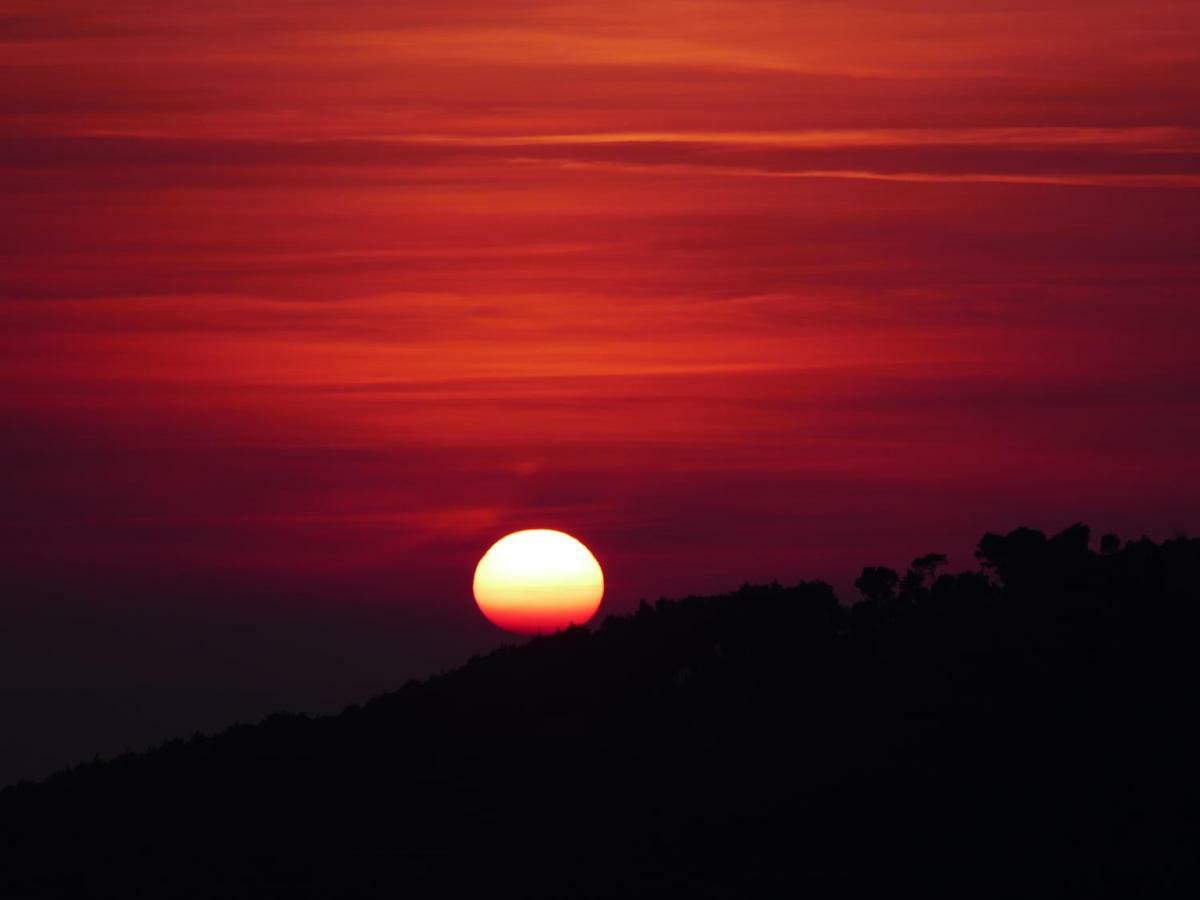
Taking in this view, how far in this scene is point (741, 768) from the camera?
49.2 m

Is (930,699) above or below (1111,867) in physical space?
above

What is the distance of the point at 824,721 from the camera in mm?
49531

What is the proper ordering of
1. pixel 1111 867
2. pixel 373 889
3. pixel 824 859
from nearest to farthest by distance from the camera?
1. pixel 1111 867
2. pixel 824 859
3. pixel 373 889

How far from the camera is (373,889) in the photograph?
1850 inches

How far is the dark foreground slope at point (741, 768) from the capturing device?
43.8 m

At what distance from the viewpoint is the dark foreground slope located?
4384 centimetres

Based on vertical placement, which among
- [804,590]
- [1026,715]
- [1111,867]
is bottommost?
[1111,867]

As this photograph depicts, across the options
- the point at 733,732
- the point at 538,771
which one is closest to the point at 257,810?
the point at 538,771

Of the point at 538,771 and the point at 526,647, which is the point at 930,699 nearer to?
the point at 538,771

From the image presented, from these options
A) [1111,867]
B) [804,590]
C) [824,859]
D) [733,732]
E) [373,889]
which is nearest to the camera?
[1111,867]

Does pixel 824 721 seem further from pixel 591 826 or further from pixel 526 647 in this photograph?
pixel 526 647

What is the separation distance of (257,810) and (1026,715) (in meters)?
16.6

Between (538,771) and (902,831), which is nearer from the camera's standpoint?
(902,831)

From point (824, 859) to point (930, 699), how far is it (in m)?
6.04
